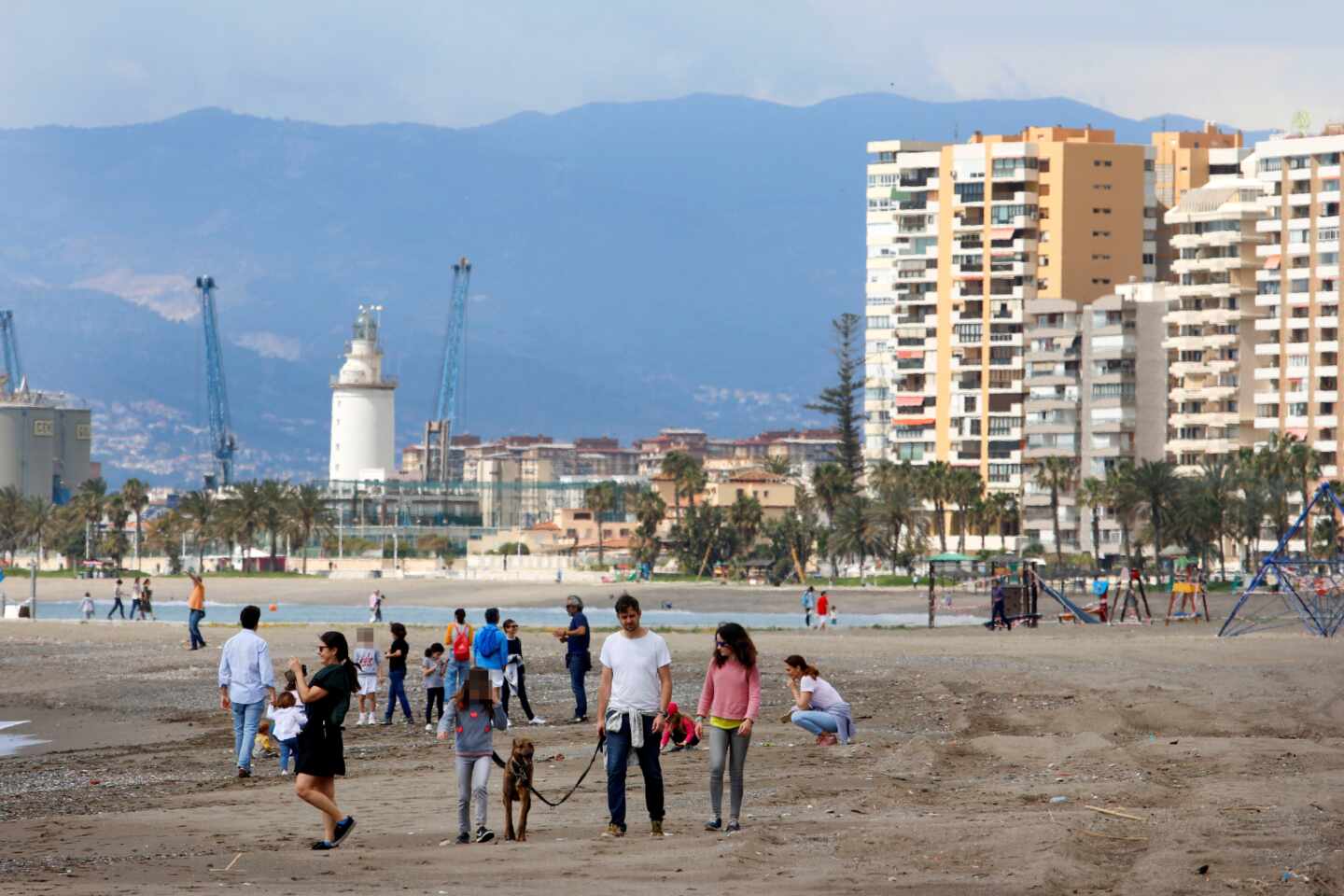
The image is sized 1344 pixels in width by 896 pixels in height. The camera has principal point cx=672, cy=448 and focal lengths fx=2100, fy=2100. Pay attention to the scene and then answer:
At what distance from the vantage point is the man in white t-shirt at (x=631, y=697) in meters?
14.5

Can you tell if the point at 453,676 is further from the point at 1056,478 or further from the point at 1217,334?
the point at 1217,334

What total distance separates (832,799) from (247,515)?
129081 millimetres

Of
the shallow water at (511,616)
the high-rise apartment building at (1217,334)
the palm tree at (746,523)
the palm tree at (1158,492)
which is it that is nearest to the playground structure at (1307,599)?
the shallow water at (511,616)

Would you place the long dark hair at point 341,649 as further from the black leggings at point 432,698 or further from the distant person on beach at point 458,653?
the black leggings at point 432,698

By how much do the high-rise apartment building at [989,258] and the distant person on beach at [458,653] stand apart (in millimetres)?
104992

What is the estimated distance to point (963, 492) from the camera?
398 ft

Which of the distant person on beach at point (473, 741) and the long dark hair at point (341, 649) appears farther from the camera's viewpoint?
the distant person on beach at point (473, 741)

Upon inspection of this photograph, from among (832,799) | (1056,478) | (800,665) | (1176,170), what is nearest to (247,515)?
(1056,478)

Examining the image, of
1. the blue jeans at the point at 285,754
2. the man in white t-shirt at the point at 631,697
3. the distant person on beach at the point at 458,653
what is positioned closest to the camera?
the man in white t-shirt at the point at 631,697

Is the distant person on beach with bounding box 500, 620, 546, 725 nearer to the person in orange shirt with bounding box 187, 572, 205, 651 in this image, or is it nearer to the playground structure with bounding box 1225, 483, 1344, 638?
the person in orange shirt with bounding box 187, 572, 205, 651

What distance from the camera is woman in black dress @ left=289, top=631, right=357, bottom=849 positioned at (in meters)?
14.4

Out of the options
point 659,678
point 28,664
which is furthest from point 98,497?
point 659,678

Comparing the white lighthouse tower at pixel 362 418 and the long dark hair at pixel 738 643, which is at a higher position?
the white lighthouse tower at pixel 362 418

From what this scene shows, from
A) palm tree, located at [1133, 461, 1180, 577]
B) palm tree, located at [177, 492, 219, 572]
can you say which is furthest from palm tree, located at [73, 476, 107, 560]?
palm tree, located at [1133, 461, 1180, 577]
